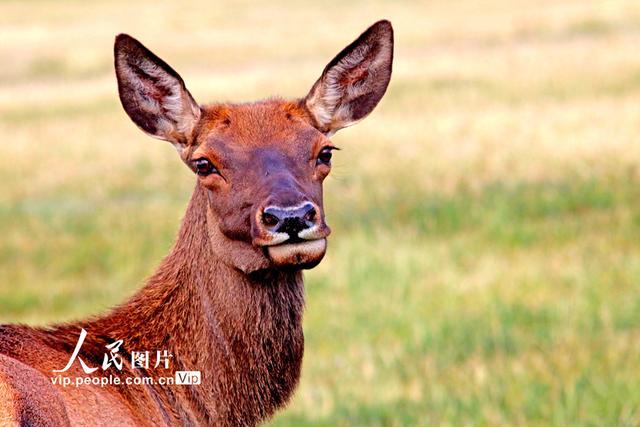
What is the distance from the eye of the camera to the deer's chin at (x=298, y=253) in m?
5.16

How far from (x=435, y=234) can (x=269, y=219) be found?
30.2ft

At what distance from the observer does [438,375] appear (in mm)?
9297

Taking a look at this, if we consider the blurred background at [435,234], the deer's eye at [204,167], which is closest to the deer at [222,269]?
the deer's eye at [204,167]

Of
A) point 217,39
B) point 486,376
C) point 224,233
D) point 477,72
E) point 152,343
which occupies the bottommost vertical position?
point 486,376

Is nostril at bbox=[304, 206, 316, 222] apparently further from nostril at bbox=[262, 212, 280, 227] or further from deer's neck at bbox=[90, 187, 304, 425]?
deer's neck at bbox=[90, 187, 304, 425]

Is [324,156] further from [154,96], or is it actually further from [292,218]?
[154,96]

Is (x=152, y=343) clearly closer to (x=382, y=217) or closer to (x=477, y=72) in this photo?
(x=382, y=217)

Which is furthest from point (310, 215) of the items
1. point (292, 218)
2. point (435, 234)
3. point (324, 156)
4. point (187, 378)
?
point (435, 234)

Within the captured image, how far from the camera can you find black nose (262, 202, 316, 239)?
5.11m

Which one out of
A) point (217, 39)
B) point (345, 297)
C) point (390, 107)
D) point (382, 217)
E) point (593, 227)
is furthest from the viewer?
point (217, 39)

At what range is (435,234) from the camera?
46.8ft

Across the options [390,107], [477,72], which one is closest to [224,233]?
[390,107]

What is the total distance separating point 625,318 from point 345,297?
2670 mm

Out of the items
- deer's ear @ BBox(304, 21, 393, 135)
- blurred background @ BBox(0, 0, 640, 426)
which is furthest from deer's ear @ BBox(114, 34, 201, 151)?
blurred background @ BBox(0, 0, 640, 426)
